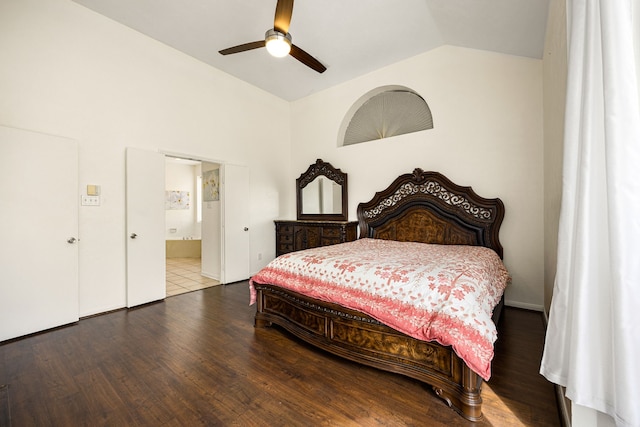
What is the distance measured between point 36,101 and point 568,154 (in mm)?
4514

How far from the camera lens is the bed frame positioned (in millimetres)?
1646

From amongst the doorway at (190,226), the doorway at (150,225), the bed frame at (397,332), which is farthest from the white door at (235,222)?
the bed frame at (397,332)

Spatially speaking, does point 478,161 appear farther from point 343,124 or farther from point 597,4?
point 597,4

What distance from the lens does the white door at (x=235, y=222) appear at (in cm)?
455

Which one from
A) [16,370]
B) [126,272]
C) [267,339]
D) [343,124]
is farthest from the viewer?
[343,124]

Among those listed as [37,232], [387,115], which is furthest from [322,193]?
[37,232]

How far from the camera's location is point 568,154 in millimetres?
1062

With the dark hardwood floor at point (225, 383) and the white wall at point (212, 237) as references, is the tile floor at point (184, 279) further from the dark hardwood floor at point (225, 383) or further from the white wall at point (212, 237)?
the dark hardwood floor at point (225, 383)

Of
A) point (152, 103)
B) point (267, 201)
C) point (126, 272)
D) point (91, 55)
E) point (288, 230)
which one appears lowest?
point (126, 272)

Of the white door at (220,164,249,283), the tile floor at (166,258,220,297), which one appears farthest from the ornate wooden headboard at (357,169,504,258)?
the tile floor at (166,258,220,297)

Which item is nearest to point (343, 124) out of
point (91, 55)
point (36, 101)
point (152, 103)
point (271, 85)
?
point (271, 85)

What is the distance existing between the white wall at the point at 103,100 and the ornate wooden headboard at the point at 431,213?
282 centimetres

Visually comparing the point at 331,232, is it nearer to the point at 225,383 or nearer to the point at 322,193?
the point at 322,193

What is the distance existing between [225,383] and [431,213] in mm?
3254
